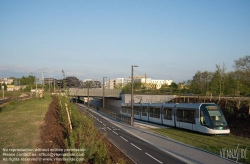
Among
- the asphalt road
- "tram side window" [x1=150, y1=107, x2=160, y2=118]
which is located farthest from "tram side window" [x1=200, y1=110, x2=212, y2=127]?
"tram side window" [x1=150, y1=107, x2=160, y2=118]

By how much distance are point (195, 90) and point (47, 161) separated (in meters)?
49.1

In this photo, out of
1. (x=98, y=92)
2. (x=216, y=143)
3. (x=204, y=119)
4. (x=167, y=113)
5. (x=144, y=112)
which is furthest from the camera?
(x=98, y=92)

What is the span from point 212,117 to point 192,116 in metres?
2.69

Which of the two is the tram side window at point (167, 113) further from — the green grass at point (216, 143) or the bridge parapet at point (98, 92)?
the bridge parapet at point (98, 92)

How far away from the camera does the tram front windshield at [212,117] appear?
24.5 metres

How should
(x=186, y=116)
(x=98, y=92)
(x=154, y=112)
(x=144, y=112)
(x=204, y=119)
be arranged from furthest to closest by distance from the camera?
(x=98, y=92)
(x=144, y=112)
(x=154, y=112)
(x=186, y=116)
(x=204, y=119)

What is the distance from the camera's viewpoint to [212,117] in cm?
2461

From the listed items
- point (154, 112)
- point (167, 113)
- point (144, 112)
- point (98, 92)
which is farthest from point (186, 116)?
point (98, 92)

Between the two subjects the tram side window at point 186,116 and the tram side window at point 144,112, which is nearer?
the tram side window at point 186,116

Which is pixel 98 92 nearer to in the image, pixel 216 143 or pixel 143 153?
pixel 216 143

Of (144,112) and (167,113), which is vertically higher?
(167,113)

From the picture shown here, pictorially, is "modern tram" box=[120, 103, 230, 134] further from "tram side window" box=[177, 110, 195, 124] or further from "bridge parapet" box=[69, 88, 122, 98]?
"bridge parapet" box=[69, 88, 122, 98]

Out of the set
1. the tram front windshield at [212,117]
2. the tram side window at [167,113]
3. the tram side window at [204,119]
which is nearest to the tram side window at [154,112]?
the tram side window at [167,113]

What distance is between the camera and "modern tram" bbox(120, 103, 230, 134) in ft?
80.4
